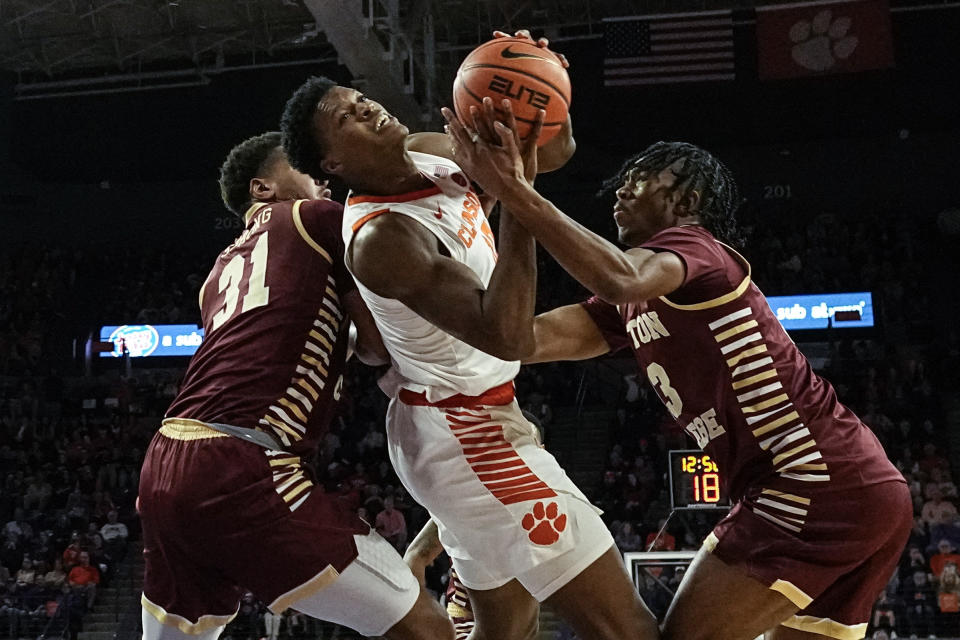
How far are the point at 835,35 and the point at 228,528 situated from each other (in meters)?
13.6

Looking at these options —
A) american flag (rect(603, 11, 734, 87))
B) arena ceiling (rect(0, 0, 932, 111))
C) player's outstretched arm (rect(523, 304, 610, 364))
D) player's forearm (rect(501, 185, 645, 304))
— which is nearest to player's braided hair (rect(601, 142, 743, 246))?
player's outstretched arm (rect(523, 304, 610, 364))

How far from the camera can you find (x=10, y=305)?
859 inches

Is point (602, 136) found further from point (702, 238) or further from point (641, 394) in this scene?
point (702, 238)

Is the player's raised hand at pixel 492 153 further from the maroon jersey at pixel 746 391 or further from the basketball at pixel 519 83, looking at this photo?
the maroon jersey at pixel 746 391

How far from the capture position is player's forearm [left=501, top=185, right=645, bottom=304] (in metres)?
3.00

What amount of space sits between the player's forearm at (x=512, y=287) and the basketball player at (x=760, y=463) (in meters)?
0.34

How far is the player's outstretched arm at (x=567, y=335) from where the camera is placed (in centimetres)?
411

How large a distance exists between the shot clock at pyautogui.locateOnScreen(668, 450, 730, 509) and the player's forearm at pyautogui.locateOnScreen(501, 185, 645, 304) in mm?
6126

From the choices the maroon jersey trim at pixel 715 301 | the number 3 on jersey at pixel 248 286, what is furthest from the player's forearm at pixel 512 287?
the number 3 on jersey at pixel 248 286

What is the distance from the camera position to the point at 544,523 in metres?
3.43

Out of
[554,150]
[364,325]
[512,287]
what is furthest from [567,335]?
[512,287]

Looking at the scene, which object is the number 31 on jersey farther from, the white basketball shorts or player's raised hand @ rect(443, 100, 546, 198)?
player's raised hand @ rect(443, 100, 546, 198)

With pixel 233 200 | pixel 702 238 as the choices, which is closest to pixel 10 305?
pixel 233 200

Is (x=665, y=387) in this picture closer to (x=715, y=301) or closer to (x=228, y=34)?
(x=715, y=301)
